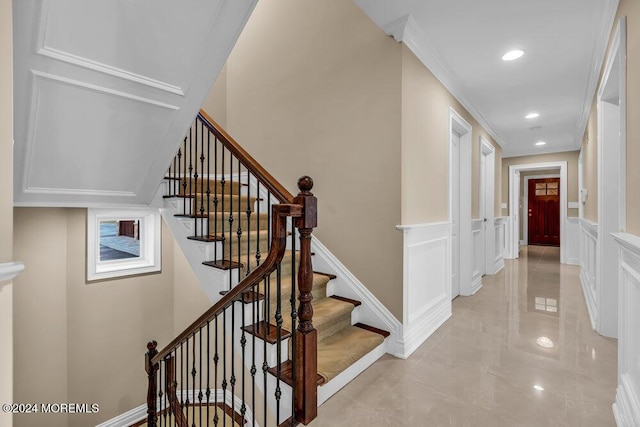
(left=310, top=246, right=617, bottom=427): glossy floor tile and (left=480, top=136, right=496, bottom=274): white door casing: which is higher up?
(left=480, top=136, right=496, bottom=274): white door casing

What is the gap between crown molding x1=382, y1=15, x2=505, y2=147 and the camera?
2.38 m

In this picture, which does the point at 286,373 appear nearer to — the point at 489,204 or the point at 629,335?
the point at 629,335

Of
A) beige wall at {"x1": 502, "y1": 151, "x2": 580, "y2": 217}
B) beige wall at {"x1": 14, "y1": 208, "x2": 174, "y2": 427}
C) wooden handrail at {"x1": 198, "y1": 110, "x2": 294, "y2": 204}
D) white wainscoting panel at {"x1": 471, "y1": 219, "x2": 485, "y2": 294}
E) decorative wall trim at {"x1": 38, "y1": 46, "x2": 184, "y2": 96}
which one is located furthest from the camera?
beige wall at {"x1": 502, "y1": 151, "x2": 580, "y2": 217}

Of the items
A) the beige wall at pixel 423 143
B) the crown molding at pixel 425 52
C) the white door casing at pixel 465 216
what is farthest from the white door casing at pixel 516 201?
the beige wall at pixel 423 143

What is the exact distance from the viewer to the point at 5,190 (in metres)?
1.04

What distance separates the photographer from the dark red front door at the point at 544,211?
9367 millimetres

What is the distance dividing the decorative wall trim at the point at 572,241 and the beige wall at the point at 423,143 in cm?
487

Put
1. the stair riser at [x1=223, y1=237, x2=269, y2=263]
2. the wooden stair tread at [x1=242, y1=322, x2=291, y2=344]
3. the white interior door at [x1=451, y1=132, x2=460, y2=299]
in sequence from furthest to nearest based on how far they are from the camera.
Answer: the white interior door at [x1=451, y1=132, x2=460, y2=299], the stair riser at [x1=223, y1=237, x2=269, y2=263], the wooden stair tread at [x1=242, y1=322, x2=291, y2=344]

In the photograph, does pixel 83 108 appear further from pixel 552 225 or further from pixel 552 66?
pixel 552 225

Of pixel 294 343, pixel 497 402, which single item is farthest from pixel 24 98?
pixel 497 402

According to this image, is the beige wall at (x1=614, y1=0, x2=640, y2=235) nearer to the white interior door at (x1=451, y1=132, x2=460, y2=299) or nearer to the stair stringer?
the white interior door at (x1=451, y1=132, x2=460, y2=299)

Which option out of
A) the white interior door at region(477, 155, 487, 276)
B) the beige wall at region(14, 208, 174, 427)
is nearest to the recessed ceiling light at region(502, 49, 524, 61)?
the white interior door at region(477, 155, 487, 276)

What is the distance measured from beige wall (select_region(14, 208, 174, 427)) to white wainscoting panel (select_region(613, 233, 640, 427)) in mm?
4195

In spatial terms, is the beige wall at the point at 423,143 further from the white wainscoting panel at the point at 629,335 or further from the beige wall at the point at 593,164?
the beige wall at the point at 593,164
